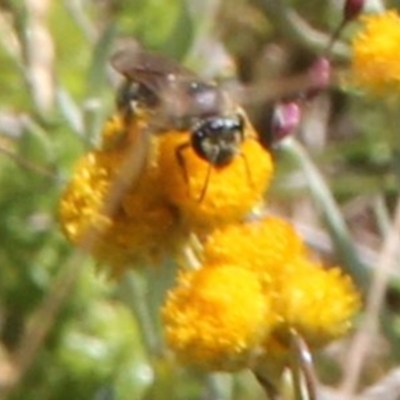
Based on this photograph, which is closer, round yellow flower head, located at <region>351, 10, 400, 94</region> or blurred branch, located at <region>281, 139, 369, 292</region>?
round yellow flower head, located at <region>351, 10, 400, 94</region>

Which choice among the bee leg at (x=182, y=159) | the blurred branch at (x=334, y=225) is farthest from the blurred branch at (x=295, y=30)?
the bee leg at (x=182, y=159)

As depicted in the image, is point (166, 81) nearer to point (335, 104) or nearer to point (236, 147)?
point (236, 147)

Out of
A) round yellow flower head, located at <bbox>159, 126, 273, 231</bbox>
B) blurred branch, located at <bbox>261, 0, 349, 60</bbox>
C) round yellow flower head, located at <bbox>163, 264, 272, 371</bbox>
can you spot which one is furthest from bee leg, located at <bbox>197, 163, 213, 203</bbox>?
blurred branch, located at <bbox>261, 0, 349, 60</bbox>

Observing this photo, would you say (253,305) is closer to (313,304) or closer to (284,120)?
(313,304)

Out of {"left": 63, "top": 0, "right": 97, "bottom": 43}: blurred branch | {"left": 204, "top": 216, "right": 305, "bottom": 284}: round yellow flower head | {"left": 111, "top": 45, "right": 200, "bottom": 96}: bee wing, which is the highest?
{"left": 111, "top": 45, "right": 200, "bottom": 96}: bee wing

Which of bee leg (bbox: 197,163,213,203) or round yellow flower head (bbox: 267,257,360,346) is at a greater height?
bee leg (bbox: 197,163,213,203)

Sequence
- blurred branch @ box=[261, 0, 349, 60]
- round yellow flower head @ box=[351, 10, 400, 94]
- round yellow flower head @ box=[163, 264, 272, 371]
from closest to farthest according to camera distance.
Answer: round yellow flower head @ box=[163, 264, 272, 371], round yellow flower head @ box=[351, 10, 400, 94], blurred branch @ box=[261, 0, 349, 60]

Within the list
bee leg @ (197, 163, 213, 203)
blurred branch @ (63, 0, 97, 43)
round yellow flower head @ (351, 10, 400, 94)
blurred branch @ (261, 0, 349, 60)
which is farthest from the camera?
blurred branch @ (63, 0, 97, 43)

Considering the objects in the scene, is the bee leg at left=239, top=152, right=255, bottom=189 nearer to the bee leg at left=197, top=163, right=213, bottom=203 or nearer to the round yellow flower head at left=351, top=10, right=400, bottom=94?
the bee leg at left=197, top=163, right=213, bottom=203

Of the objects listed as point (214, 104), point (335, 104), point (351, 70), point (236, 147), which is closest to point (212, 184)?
point (236, 147)
